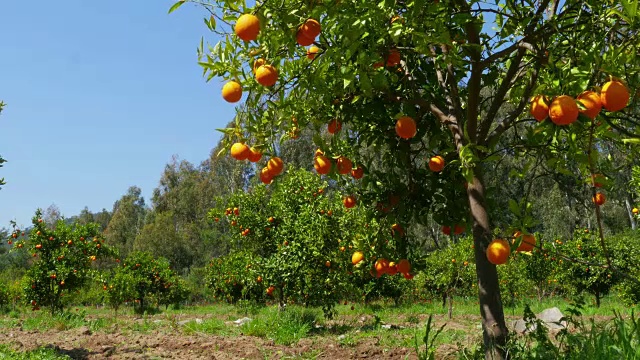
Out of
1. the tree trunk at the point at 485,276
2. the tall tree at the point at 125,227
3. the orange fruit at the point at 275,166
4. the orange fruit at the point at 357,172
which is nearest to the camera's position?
the orange fruit at the point at 275,166

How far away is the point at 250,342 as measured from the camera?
688cm

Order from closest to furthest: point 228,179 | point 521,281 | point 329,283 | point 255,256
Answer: point 329,283
point 255,256
point 521,281
point 228,179

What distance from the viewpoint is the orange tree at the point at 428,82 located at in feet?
6.98

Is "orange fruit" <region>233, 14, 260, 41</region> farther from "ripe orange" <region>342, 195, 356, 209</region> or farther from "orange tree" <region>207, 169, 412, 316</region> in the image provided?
"orange tree" <region>207, 169, 412, 316</region>

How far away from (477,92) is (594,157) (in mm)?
926

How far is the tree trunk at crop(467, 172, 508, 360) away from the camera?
3014mm

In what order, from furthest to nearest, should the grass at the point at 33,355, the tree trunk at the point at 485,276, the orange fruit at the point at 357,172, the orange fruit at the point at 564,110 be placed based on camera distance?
the grass at the point at 33,355
the orange fruit at the point at 357,172
the tree trunk at the point at 485,276
the orange fruit at the point at 564,110

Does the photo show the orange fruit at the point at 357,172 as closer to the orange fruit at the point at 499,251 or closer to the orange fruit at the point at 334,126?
the orange fruit at the point at 334,126

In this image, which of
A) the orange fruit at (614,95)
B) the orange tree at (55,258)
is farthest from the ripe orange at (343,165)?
the orange tree at (55,258)

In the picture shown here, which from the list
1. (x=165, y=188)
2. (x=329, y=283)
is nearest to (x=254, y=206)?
(x=329, y=283)

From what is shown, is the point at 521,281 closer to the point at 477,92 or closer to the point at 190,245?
the point at 477,92

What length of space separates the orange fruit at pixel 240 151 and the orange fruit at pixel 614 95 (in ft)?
5.29

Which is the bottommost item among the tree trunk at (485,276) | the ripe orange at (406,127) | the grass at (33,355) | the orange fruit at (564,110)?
the grass at (33,355)

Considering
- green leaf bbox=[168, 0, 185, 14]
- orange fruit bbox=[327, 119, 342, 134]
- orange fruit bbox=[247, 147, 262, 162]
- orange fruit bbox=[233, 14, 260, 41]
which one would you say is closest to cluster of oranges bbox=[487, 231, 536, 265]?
orange fruit bbox=[327, 119, 342, 134]
